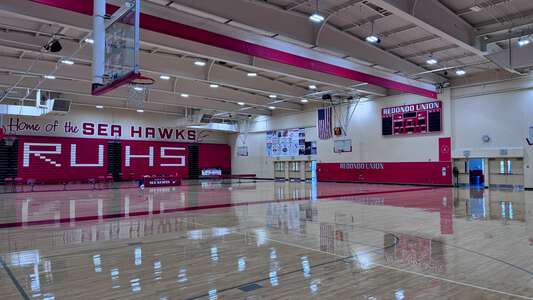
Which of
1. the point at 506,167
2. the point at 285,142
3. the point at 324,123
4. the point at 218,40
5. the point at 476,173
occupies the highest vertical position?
the point at 218,40

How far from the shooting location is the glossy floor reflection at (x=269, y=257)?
3559 millimetres

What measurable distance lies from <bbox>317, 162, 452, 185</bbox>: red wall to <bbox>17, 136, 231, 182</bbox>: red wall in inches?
504

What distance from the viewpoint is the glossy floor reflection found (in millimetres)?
3559

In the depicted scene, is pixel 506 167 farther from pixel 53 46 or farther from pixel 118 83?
pixel 53 46

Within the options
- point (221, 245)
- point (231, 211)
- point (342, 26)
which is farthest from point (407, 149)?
point (221, 245)

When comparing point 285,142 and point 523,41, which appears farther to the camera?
point 285,142

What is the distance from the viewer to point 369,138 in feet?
79.0

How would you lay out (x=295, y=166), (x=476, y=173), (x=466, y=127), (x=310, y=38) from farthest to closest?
(x=295, y=166) < (x=476, y=173) < (x=466, y=127) < (x=310, y=38)

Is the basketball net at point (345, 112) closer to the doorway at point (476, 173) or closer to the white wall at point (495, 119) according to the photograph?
the white wall at point (495, 119)

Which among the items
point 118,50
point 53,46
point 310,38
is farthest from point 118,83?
point 53,46

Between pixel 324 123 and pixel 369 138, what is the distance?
12.6 ft

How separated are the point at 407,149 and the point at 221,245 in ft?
62.5

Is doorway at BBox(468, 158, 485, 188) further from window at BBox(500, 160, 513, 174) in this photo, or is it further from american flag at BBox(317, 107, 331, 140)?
american flag at BBox(317, 107, 331, 140)

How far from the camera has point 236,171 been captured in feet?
115
